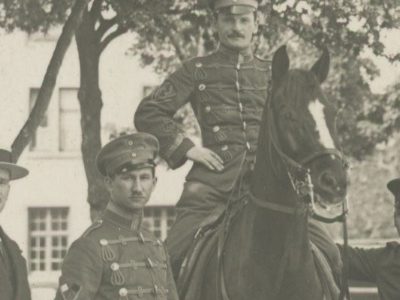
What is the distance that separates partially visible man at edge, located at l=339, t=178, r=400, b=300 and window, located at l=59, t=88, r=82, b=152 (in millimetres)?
27427

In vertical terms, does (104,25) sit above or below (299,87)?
above

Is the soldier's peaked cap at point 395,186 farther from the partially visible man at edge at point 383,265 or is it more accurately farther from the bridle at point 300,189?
the bridle at point 300,189

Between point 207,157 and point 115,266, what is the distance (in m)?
1.73

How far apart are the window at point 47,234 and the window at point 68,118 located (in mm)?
2104

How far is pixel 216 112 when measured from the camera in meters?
7.11

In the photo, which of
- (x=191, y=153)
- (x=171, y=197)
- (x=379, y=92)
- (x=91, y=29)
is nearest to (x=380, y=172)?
(x=171, y=197)

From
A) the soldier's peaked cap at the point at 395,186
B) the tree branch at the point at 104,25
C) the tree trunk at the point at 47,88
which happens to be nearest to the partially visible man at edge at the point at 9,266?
the soldier's peaked cap at the point at 395,186

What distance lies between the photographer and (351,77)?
60.4 feet

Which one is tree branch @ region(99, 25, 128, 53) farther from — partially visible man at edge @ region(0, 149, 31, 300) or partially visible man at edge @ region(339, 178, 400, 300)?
partially visible man at edge @ region(0, 149, 31, 300)

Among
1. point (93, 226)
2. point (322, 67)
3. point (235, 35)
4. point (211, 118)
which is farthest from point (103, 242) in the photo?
point (235, 35)

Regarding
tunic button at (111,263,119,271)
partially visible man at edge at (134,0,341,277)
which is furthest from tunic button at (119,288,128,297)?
partially visible man at edge at (134,0,341,277)

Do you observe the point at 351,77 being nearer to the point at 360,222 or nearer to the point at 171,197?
the point at 171,197

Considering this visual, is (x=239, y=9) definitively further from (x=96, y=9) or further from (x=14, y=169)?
(x=96, y=9)

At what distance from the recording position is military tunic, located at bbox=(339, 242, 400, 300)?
7195 mm
